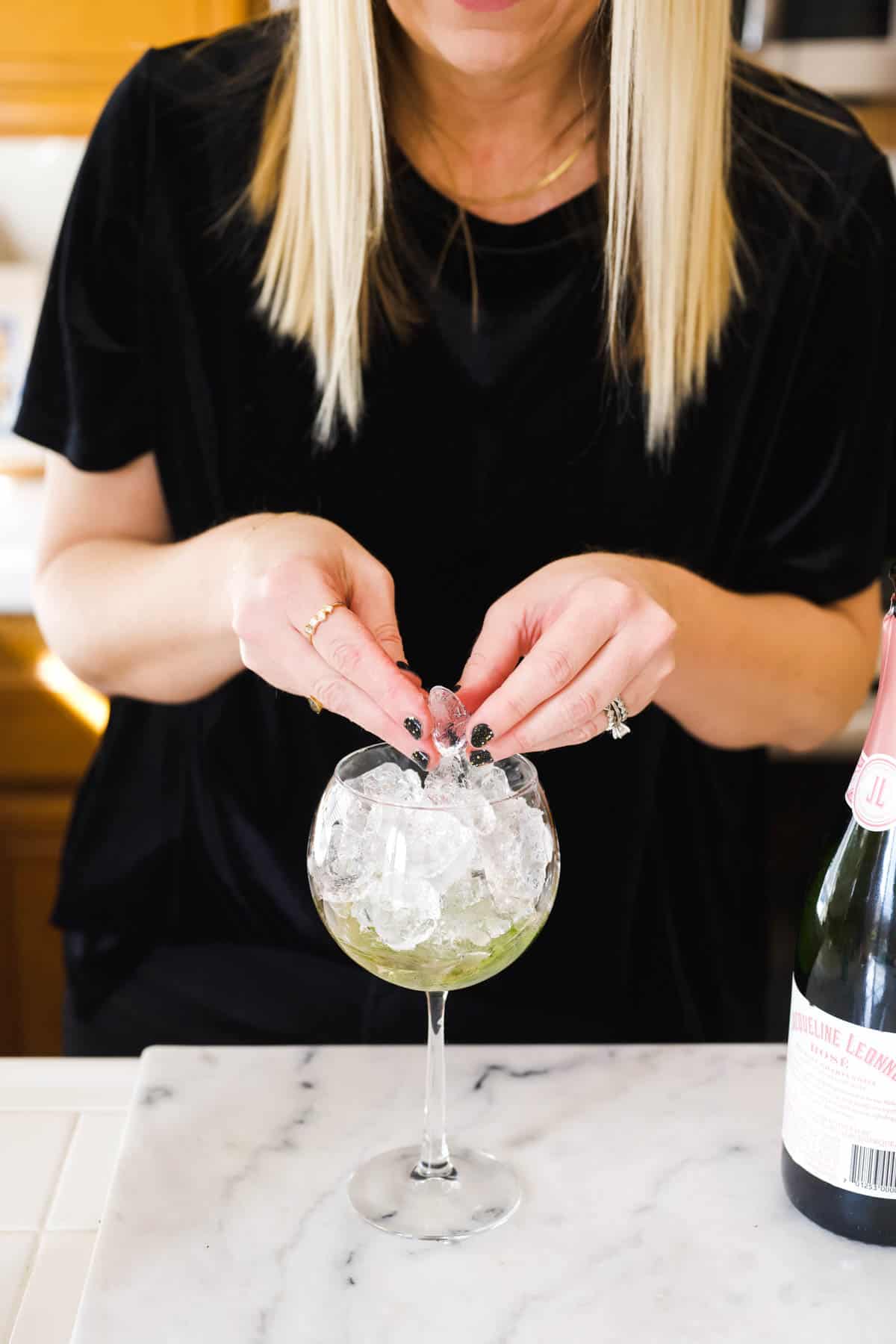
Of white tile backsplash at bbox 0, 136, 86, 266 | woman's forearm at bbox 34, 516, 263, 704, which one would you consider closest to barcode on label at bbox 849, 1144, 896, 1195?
woman's forearm at bbox 34, 516, 263, 704

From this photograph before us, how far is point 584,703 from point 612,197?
0.46 meters

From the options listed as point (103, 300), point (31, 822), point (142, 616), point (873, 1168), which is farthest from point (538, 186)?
point (31, 822)

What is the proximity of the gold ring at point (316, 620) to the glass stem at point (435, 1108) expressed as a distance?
0.66ft

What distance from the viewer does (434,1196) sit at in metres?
0.75

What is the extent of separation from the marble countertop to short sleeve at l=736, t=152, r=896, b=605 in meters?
0.45

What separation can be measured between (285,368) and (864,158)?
50 cm

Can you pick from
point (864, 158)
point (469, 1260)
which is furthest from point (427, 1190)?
point (864, 158)

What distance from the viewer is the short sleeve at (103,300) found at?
1.11 meters

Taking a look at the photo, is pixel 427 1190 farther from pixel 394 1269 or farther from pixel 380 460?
pixel 380 460

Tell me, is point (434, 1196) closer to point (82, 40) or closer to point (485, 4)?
point (485, 4)

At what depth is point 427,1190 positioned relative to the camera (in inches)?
29.7

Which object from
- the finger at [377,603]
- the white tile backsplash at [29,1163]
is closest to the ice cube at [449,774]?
the finger at [377,603]

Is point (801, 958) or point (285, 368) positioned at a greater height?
point (285, 368)

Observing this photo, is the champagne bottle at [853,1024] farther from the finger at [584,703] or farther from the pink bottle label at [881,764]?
the finger at [584,703]
